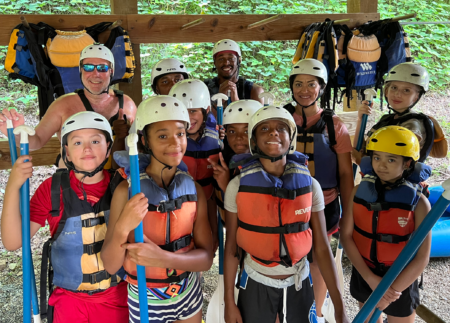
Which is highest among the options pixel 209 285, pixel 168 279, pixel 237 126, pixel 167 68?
pixel 167 68

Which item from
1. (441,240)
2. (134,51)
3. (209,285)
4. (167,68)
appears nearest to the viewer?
(167,68)

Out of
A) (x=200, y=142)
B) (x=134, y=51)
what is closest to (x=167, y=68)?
(x=134, y=51)

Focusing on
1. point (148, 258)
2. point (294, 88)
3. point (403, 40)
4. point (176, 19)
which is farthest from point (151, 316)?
point (403, 40)

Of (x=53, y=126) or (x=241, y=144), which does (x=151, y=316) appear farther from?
(x=53, y=126)

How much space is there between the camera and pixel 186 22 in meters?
4.95

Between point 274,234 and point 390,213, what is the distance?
3.20 feet

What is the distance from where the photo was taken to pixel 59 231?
242 cm

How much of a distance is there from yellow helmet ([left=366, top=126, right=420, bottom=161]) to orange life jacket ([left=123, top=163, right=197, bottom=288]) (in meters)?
1.54

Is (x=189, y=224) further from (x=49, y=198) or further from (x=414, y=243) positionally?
(x=414, y=243)

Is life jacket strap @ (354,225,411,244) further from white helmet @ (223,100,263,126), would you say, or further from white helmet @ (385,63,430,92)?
white helmet @ (385,63,430,92)

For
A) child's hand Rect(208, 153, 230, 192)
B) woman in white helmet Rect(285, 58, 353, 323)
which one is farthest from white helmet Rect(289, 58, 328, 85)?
child's hand Rect(208, 153, 230, 192)

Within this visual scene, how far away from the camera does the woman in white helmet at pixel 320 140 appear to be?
3418 millimetres

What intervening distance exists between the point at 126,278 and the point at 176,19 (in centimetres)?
360

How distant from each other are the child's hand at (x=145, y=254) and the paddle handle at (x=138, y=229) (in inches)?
1.9
